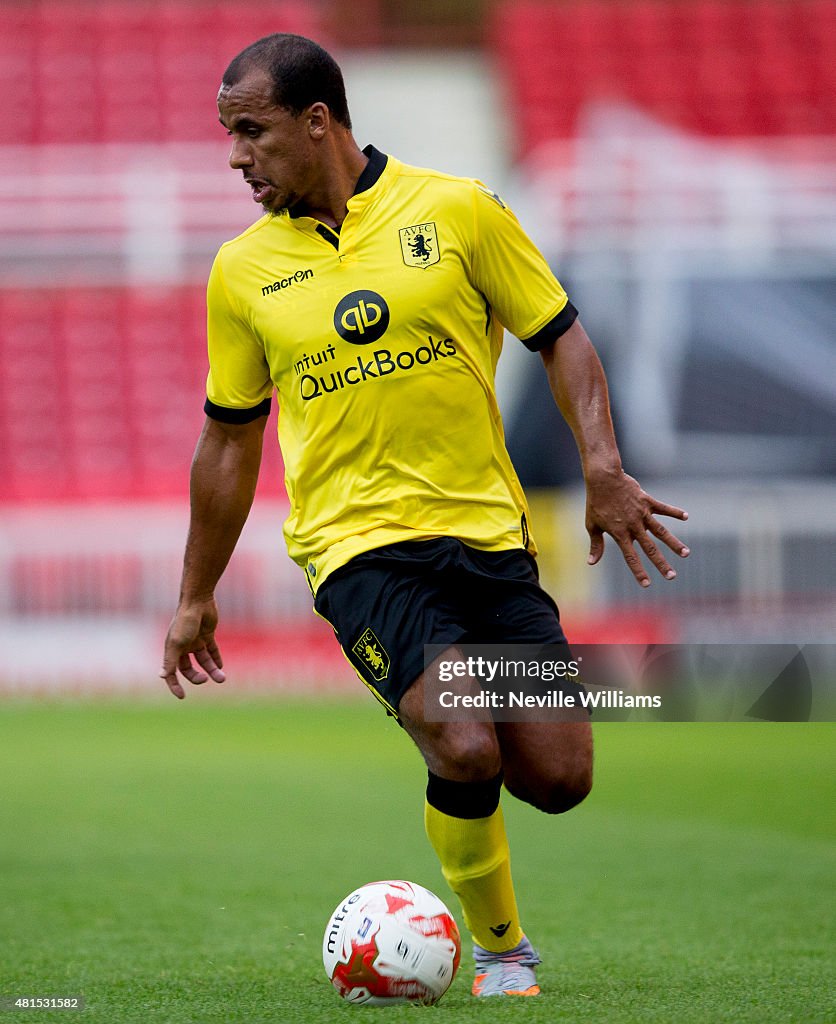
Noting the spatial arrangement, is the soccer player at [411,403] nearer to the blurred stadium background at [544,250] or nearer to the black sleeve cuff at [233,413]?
the black sleeve cuff at [233,413]

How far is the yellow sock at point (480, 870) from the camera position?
4234 mm

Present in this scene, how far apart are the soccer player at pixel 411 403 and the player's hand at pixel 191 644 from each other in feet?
1.34

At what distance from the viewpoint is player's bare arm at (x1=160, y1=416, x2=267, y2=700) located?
4.60 metres

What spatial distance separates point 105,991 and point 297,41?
2503 mm

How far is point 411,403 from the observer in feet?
14.0

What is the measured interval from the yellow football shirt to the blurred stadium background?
10470 mm

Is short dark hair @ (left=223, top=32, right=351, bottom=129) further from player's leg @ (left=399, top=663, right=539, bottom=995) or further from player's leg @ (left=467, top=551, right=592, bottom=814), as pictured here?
player's leg @ (left=399, top=663, right=539, bottom=995)

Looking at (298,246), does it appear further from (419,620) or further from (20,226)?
(20,226)

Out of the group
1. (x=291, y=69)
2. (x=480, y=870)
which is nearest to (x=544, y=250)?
(x=291, y=69)

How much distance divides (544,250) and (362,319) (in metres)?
12.2

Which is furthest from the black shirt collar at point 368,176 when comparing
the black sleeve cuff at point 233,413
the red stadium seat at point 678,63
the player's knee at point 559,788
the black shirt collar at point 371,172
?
the red stadium seat at point 678,63

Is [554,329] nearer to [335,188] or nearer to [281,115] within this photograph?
[335,188]

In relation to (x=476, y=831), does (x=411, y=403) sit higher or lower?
higher
